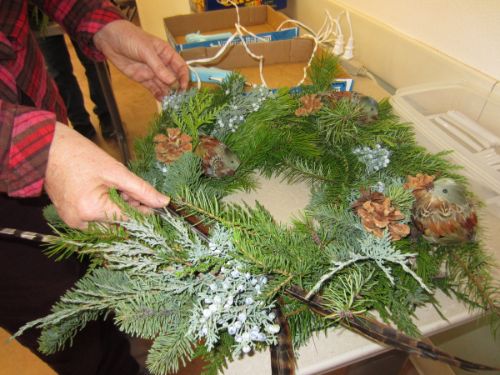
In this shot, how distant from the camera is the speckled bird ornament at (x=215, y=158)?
1.95 feet

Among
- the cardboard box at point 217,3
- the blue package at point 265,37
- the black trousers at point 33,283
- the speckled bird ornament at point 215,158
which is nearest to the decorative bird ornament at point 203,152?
the speckled bird ornament at point 215,158

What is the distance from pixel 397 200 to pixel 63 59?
1944 millimetres

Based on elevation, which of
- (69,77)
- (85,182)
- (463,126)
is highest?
(85,182)

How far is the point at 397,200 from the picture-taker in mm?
470

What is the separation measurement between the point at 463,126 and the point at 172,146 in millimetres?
707

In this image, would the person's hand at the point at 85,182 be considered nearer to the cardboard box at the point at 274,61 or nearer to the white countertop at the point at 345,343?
the white countertop at the point at 345,343

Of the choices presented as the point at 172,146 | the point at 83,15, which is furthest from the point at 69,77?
the point at 172,146

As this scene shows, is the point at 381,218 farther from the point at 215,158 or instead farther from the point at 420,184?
the point at 215,158

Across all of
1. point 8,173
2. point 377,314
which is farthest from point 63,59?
point 377,314

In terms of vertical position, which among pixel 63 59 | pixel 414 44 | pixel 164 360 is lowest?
pixel 63 59

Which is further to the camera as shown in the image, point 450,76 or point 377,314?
point 450,76

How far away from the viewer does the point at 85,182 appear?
1.32 feet

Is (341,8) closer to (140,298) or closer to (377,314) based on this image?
(377,314)

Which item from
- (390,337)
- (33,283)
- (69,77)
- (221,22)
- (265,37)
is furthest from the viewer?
(69,77)
